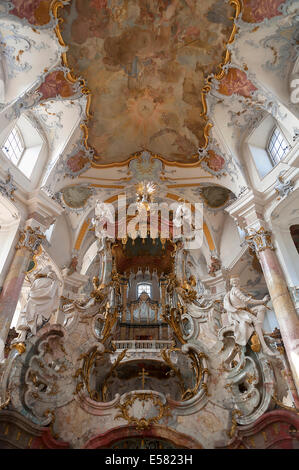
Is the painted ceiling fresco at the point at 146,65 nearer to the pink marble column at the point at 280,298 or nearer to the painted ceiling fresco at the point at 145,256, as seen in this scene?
the painted ceiling fresco at the point at 145,256

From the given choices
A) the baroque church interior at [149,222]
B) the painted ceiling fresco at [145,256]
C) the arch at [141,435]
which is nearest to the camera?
the arch at [141,435]

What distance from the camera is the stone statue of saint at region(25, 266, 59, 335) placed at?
727cm

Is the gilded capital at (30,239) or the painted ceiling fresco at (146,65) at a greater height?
the painted ceiling fresco at (146,65)

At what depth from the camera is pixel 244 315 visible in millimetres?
7336

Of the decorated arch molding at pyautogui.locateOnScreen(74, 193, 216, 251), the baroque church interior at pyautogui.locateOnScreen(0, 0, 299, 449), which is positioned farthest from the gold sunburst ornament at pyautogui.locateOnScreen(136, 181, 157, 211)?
the decorated arch molding at pyautogui.locateOnScreen(74, 193, 216, 251)

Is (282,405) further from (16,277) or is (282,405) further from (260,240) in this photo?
(16,277)

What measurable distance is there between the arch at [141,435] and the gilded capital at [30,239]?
18.6 feet

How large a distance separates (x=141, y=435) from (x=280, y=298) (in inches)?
198

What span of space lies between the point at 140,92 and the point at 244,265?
28.9 feet

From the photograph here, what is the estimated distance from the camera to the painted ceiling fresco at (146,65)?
10.9 m

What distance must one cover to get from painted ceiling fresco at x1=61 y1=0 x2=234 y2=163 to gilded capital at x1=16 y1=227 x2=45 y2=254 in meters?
6.00

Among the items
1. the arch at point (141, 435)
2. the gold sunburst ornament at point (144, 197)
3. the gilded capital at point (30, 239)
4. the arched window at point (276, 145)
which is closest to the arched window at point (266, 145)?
the arched window at point (276, 145)

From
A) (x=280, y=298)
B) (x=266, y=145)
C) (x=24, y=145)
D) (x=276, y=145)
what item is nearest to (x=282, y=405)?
(x=280, y=298)
